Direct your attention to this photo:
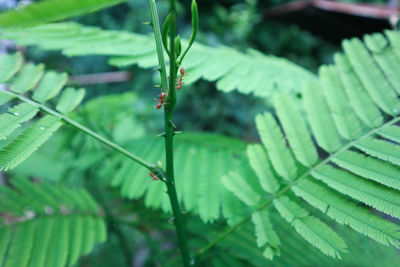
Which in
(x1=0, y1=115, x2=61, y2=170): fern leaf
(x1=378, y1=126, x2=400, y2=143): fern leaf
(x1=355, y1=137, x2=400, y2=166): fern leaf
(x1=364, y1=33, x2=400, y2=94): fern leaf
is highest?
(x1=0, y1=115, x2=61, y2=170): fern leaf

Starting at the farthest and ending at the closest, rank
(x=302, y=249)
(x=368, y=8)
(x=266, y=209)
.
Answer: (x=368, y=8) < (x=302, y=249) < (x=266, y=209)

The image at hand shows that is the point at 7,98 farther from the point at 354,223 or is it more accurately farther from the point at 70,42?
the point at 354,223

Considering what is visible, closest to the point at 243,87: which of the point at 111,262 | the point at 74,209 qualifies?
the point at 74,209

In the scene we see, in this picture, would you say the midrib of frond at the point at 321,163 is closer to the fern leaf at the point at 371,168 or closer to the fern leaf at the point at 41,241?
the fern leaf at the point at 371,168

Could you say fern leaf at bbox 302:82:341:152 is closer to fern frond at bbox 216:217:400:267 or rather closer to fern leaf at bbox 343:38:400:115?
fern leaf at bbox 343:38:400:115

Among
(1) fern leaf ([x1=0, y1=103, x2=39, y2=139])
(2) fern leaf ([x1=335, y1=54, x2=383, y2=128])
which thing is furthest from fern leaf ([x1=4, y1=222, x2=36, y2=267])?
(2) fern leaf ([x1=335, y1=54, x2=383, y2=128])

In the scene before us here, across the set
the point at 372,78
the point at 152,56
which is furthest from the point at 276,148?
the point at 152,56
